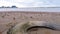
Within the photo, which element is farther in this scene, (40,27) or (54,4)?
(54,4)

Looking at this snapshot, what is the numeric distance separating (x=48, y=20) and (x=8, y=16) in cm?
27

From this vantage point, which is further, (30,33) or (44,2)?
(44,2)

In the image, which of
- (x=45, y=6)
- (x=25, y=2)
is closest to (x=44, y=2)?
(x=45, y=6)

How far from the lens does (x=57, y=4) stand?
0.96 meters

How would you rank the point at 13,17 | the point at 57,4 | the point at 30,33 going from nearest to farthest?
the point at 30,33 < the point at 13,17 < the point at 57,4

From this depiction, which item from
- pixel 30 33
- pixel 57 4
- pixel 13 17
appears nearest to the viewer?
pixel 30 33

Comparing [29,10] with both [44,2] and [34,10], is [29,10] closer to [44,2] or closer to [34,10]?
[34,10]

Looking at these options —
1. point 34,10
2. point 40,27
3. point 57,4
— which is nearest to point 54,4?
point 57,4

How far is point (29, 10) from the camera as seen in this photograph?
90 cm

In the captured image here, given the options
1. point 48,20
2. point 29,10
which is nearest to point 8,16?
point 29,10

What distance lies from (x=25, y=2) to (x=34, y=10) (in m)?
0.12

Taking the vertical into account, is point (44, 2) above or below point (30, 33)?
above

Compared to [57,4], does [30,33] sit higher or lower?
lower

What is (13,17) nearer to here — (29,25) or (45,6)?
(29,25)
